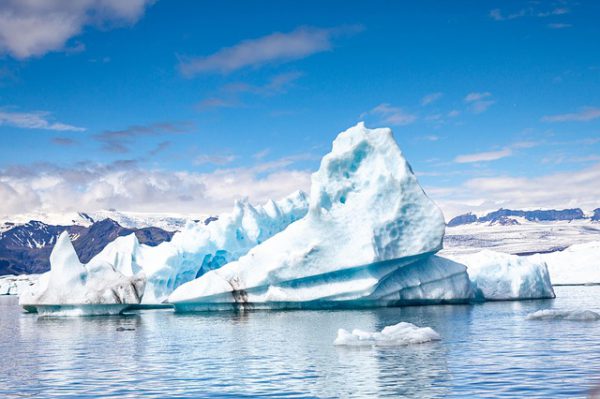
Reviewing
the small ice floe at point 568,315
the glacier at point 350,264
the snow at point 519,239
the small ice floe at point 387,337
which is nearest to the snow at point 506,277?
the glacier at point 350,264

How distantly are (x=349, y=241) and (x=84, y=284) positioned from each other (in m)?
14.9

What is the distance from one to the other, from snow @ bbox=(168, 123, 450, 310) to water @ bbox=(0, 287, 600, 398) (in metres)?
5.24

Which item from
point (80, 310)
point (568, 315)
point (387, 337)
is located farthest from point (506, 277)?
point (387, 337)

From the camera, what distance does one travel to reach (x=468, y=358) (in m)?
16.9

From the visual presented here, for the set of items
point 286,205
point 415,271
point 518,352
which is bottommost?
point 518,352

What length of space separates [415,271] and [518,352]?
18.7 metres

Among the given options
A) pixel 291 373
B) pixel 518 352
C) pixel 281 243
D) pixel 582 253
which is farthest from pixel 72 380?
pixel 582 253

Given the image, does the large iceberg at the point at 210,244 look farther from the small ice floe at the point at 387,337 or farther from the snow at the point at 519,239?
the snow at the point at 519,239

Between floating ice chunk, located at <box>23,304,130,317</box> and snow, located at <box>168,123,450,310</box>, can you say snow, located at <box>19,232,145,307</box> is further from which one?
snow, located at <box>168,123,450,310</box>

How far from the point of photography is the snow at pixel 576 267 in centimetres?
6519

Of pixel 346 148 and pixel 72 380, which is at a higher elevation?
pixel 346 148

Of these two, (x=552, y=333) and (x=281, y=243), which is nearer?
(x=552, y=333)

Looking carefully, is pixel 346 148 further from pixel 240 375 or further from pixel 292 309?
pixel 240 375

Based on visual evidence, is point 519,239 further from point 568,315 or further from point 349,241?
point 568,315
